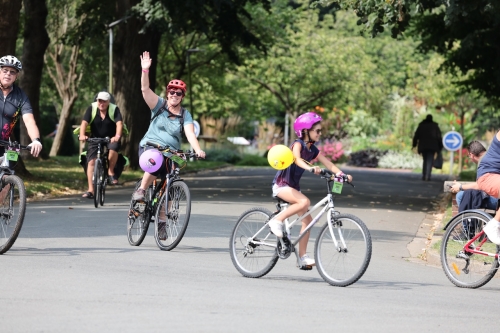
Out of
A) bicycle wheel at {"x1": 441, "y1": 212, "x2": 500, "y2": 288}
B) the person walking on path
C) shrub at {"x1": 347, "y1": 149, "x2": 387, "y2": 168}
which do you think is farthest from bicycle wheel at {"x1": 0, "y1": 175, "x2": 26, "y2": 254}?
shrub at {"x1": 347, "y1": 149, "x2": 387, "y2": 168}

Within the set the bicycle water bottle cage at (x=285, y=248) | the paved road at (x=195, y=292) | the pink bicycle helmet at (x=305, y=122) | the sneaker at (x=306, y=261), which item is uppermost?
the pink bicycle helmet at (x=305, y=122)

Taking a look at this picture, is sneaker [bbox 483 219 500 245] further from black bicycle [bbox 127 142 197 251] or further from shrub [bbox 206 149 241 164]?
shrub [bbox 206 149 241 164]

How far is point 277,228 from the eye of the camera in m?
10.1

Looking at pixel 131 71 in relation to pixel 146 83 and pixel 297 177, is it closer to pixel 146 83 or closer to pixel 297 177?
pixel 146 83

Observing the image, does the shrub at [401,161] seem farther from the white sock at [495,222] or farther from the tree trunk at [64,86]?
the white sock at [495,222]

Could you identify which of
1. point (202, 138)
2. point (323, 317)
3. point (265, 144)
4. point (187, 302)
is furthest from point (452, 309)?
point (265, 144)

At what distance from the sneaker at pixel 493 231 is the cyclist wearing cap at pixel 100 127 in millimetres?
8863

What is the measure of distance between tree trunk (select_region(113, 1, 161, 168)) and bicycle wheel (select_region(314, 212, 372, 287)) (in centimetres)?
2163

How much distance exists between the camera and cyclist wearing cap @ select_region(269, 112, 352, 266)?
397 inches

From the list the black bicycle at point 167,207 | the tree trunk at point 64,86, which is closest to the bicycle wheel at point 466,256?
the black bicycle at point 167,207

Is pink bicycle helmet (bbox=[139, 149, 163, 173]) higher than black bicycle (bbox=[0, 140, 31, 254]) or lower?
higher

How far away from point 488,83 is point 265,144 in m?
35.2

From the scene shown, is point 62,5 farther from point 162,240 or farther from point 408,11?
point 162,240

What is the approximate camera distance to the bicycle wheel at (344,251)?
9.45m
